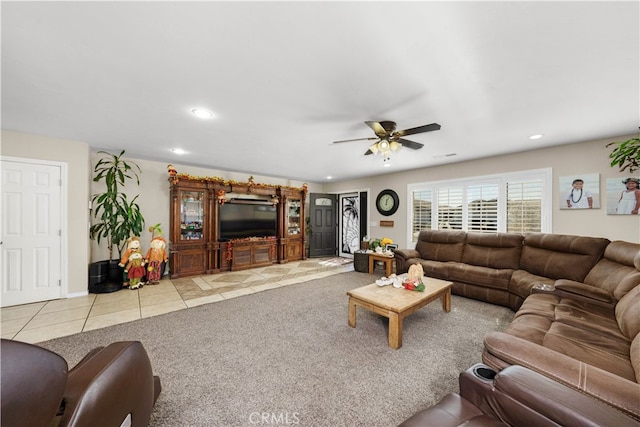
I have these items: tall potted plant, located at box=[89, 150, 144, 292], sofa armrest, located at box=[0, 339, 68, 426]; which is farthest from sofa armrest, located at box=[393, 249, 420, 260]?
tall potted plant, located at box=[89, 150, 144, 292]

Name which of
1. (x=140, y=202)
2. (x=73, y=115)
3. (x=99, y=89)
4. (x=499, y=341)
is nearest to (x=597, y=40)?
(x=499, y=341)

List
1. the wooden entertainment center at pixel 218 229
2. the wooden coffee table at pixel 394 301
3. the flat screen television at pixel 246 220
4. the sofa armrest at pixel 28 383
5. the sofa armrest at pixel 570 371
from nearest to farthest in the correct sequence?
1. the sofa armrest at pixel 28 383
2. the sofa armrest at pixel 570 371
3. the wooden coffee table at pixel 394 301
4. the wooden entertainment center at pixel 218 229
5. the flat screen television at pixel 246 220

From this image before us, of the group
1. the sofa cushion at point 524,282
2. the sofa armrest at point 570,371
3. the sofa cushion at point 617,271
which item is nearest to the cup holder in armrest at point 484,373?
the sofa armrest at point 570,371

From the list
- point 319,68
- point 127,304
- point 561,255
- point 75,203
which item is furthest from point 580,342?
point 75,203

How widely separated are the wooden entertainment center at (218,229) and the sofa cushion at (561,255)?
483cm

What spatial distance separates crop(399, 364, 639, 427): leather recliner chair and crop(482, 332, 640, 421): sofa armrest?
0.20ft

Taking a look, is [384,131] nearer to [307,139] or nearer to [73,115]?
[307,139]

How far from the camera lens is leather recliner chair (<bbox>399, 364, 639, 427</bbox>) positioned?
0.80 m

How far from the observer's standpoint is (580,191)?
11.2 ft

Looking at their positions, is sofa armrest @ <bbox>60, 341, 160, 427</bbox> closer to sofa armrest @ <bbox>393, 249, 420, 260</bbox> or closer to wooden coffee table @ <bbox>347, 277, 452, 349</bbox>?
wooden coffee table @ <bbox>347, 277, 452, 349</bbox>

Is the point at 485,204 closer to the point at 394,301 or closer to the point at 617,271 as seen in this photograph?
the point at 617,271

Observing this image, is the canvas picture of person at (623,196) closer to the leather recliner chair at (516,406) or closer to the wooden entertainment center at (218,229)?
the leather recliner chair at (516,406)

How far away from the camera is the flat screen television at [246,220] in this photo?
5.21m

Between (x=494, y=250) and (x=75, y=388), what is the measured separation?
4.74 meters
